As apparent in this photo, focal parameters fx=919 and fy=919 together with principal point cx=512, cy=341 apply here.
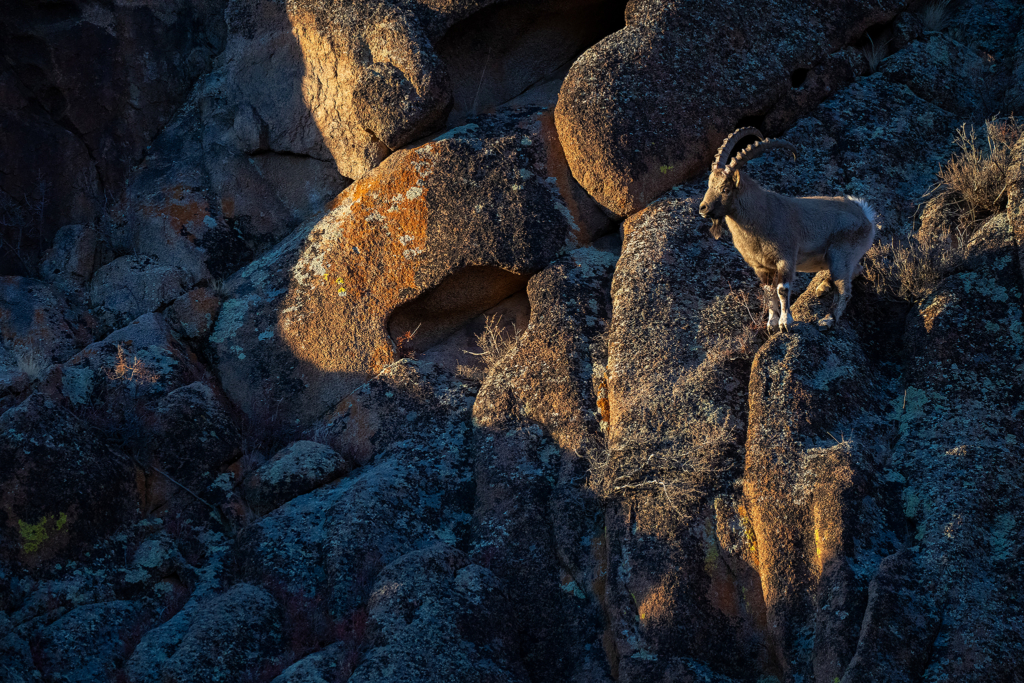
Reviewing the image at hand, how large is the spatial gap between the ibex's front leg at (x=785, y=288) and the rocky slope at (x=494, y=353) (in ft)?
0.40

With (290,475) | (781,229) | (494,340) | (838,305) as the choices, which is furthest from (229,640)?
(838,305)

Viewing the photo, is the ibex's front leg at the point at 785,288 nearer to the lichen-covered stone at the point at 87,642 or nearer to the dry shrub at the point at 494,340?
the dry shrub at the point at 494,340

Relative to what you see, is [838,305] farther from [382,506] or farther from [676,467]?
[382,506]

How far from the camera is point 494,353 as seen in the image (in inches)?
372

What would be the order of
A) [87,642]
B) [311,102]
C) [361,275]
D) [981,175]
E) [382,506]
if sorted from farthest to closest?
[311,102] → [361,275] → [981,175] → [382,506] → [87,642]

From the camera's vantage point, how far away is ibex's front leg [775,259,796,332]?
762cm

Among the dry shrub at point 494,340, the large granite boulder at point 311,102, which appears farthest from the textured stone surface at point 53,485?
the dry shrub at point 494,340

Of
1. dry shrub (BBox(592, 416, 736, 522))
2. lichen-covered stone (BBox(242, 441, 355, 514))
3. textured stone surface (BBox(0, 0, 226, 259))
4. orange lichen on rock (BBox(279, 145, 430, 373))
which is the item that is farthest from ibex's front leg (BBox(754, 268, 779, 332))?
textured stone surface (BBox(0, 0, 226, 259))

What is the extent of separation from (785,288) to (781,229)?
0.50 metres

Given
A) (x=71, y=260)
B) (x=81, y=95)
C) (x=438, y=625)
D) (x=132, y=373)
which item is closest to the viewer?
(x=438, y=625)

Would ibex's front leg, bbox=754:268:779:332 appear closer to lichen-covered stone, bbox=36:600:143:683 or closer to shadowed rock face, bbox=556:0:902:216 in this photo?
shadowed rock face, bbox=556:0:902:216

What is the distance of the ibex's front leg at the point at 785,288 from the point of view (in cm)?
762

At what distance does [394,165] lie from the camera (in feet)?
34.7

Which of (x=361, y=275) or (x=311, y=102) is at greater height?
(x=311, y=102)
